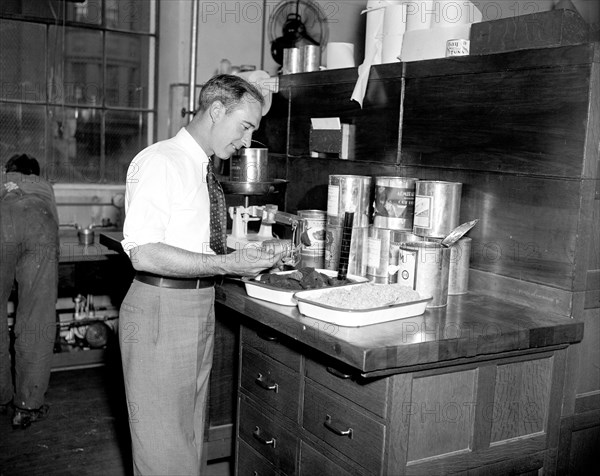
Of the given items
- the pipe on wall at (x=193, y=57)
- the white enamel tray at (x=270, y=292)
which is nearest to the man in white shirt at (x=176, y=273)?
the white enamel tray at (x=270, y=292)

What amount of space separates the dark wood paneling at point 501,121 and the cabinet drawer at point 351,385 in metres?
0.99

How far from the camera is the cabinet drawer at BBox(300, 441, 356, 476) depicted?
7.93 ft

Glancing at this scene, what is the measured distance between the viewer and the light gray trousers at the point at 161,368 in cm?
255

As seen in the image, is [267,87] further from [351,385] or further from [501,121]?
[351,385]

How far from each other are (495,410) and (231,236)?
5.41ft

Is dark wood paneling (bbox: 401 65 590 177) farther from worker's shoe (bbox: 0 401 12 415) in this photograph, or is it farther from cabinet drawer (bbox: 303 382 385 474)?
worker's shoe (bbox: 0 401 12 415)

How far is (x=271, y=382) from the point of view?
2.81m

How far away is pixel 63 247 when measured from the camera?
198 inches

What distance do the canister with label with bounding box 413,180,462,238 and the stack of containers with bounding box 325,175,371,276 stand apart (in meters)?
0.33

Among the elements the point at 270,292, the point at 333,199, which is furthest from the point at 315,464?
the point at 333,199

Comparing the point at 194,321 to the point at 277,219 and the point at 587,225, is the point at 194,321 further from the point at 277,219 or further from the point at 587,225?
the point at 587,225

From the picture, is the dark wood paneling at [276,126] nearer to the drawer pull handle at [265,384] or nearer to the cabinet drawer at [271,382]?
the cabinet drawer at [271,382]

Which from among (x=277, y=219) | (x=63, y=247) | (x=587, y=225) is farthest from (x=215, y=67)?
(x=587, y=225)

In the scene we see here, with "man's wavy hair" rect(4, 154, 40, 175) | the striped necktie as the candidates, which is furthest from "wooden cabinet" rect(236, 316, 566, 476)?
"man's wavy hair" rect(4, 154, 40, 175)
